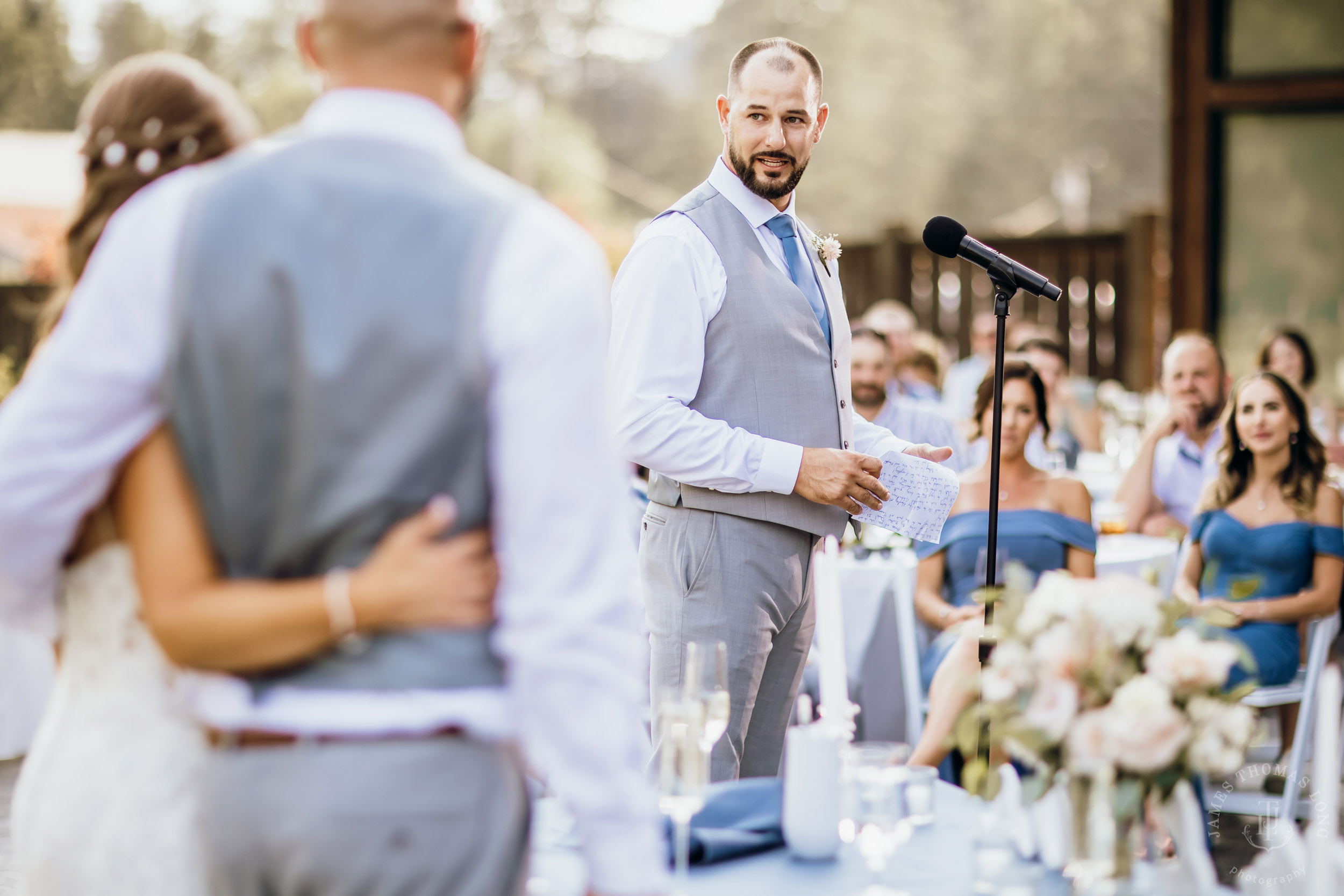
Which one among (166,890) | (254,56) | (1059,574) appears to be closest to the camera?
(166,890)

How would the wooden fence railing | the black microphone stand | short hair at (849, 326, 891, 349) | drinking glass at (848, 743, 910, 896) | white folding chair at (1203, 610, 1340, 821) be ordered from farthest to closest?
the wooden fence railing < short hair at (849, 326, 891, 349) < white folding chair at (1203, 610, 1340, 821) < the black microphone stand < drinking glass at (848, 743, 910, 896)

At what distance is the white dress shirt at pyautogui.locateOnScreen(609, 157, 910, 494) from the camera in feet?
8.72

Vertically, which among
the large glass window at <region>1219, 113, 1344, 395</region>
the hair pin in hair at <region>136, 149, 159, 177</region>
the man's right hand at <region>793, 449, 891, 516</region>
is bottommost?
the man's right hand at <region>793, 449, 891, 516</region>

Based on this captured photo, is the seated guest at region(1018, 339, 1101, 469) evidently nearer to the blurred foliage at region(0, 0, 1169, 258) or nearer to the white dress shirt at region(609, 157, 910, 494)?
the white dress shirt at region(609, 157, 910, 494)

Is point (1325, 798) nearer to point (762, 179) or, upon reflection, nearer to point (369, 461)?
point (369, 461)

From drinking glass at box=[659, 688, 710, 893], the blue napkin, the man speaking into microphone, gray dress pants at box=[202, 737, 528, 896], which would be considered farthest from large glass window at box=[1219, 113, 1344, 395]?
gray dress pants at box=[202, 737, 528, 896]

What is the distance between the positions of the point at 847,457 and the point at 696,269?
1.62ft

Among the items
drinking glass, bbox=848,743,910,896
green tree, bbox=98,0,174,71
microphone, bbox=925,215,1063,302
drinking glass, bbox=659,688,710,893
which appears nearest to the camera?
drinking glass, bbox=659,688,710,893

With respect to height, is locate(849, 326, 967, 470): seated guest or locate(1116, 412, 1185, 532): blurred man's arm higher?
locate(849, 326, 967, 470): seated guest

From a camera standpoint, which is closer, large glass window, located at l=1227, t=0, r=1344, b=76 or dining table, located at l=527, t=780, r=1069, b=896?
dining table, located at l=527, t=780, r=1069, b=896

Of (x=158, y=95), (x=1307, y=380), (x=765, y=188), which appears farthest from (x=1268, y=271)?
(x=158, y=95)

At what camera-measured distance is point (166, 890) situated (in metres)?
1.46

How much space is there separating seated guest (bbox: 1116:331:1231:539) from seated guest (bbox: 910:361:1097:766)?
1311 millimetres

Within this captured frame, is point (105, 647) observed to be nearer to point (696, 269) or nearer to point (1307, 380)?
point (696, 269)
